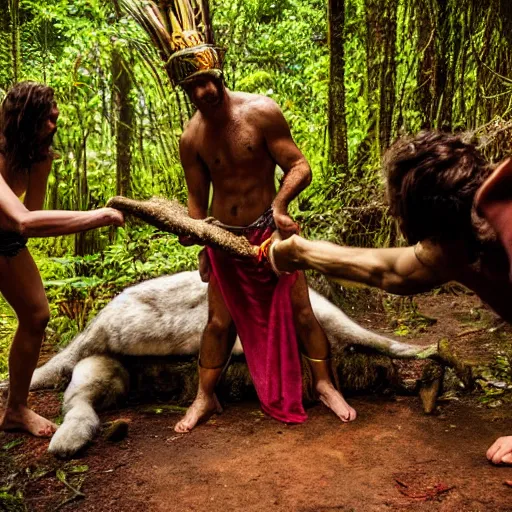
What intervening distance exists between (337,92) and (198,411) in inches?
163

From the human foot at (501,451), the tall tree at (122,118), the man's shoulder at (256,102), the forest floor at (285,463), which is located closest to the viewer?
the forest floor at (285,463)

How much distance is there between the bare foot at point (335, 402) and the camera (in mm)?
3266

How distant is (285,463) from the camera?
2.77m

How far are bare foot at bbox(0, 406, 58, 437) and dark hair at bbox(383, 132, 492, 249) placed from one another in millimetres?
2279

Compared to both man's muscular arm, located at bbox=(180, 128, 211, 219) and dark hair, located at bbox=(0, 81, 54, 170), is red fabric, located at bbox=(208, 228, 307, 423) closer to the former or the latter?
man's muscular arm, located at bbox=(180, 128, 211, 219)

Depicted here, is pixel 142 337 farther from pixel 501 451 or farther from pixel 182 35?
pixel 501 451

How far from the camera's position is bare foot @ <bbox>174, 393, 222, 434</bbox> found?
10.8ft

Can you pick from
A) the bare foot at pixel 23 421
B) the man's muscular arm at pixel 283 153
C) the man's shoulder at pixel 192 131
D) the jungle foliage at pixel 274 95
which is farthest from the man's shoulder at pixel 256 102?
the bare foot at pixel 23 421

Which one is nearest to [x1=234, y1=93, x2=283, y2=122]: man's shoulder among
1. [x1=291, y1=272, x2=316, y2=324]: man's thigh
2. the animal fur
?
[x1=291, y1=272, x2=316, y2=324]: man's thigh

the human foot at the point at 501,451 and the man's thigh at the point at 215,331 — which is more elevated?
the man's thigh at the point at 215,331

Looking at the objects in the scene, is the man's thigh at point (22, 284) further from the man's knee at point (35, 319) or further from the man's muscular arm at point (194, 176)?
the man's muscular arm at point (194, 176)

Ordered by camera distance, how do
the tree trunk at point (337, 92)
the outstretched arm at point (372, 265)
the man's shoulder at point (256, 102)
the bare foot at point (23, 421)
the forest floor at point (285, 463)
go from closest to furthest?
the outstretched arm at point (372, 265), the forest floor at point (285, 463), the bare foot at point (23, 421), the man's shoulder at point (256, 102), the tree trunk at point (337, 92)

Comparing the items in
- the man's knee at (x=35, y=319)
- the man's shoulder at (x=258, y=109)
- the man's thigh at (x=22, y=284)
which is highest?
the man's shoulder at (x=258, y=109)

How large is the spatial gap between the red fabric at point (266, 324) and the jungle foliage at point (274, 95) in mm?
2161
